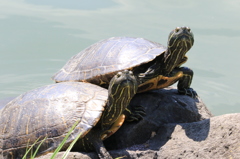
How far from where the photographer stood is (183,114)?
3.97 meters

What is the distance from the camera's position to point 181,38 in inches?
152

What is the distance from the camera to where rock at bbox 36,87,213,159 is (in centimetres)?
346

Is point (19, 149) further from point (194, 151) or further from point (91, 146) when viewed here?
point (194, 151)

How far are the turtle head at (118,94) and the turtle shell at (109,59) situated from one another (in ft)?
2.27

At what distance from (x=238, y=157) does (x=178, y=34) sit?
1350 mm

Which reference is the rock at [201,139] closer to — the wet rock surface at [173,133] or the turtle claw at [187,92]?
the wet rock surface at [173,133]

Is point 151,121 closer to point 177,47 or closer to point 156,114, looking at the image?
point 156,114

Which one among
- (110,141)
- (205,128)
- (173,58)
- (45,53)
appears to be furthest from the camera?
(45,53)

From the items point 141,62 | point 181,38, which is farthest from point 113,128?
point 181,38

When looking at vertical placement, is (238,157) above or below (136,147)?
above

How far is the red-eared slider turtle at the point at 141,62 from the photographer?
3.99 m

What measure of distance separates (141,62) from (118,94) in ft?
2.63

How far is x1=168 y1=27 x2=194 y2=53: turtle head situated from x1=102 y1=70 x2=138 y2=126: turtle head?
2.54 ft

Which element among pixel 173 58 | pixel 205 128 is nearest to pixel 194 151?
pixel 205 128
